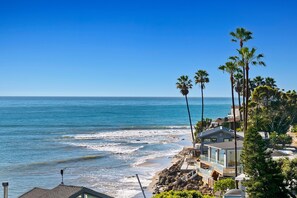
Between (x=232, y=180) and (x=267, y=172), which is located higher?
(x=267, y=172)

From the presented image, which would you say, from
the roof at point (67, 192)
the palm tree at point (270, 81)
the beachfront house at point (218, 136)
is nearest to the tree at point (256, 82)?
the palm tree at point (270, 81)

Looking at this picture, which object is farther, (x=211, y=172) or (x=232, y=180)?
(x=211, y=172)

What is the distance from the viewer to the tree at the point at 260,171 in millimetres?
19891

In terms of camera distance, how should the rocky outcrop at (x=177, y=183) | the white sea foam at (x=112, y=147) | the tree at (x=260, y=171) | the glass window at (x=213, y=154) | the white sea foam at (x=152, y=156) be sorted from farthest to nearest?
the white sea foam at (x=112, y=147), the white sea foam at (x=152, y=156), the glass window at (x=213, y=154), the rocky outcrop at (x=177, y=183), the tree at (x=260, y=171)

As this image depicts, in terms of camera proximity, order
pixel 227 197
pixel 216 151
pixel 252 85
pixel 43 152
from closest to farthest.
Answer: pixel 227 197, pixel 216 151, pixel 43 152, pixel 252 85

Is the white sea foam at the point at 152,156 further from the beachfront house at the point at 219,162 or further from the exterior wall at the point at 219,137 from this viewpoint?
the beachfront house at the point at 219,162

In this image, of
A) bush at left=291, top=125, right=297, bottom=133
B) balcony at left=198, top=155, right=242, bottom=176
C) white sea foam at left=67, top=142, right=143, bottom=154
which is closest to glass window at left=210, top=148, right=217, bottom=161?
balcony at left=198, top=155, right=242, bottom=176

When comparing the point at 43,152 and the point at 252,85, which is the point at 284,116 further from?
the point at 43,152

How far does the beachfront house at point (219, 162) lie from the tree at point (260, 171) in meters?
12.4

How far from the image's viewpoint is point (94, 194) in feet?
55.0

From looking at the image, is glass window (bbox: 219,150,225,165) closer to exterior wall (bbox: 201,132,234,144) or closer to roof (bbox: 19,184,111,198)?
exterior wall (bbox: 201,132,234,144)

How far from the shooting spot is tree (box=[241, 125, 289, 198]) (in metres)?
19.9

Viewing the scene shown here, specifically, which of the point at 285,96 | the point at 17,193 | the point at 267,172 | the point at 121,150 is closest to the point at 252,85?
the point at 285,96

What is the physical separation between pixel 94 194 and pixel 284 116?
1819 inches
